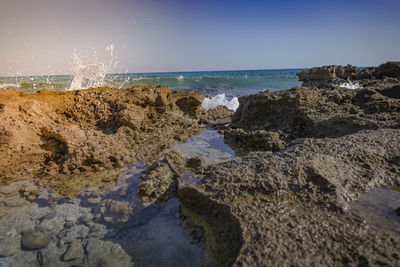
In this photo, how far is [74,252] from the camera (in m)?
1.66

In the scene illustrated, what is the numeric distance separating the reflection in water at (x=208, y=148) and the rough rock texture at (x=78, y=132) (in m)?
0.28

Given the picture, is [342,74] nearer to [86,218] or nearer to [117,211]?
[117,211]

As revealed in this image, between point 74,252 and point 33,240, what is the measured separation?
408 millimetres

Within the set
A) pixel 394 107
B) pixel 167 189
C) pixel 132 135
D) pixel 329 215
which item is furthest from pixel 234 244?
pixel 394 107

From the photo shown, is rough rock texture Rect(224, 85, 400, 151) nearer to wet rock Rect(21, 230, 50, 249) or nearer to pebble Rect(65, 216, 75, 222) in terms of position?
pebble Rect(65, 216, 75, 222)

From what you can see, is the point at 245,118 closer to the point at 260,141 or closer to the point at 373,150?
the point at 260,141

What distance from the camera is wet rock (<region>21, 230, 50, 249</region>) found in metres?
1.73

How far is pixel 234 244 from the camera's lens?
141 cm

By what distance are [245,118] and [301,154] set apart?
3088 millimetres

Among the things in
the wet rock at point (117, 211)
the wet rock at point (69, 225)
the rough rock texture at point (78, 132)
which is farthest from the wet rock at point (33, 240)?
the rough rock texture at point (78, 132)

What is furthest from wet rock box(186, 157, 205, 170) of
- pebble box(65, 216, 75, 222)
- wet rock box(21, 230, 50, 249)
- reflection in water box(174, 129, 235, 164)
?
wet rock box(21, 230, 50, 249)

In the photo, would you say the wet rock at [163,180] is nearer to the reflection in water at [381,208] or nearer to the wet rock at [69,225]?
the wet rock at [69,225]

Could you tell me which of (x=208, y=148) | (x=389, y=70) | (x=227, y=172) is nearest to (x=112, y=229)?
(x=227, y=172)

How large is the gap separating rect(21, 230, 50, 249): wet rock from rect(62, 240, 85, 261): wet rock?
224 millimetres
